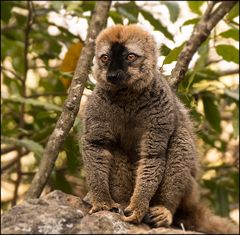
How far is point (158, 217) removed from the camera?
588cm

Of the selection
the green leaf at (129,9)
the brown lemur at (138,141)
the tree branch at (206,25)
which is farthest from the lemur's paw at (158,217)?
the green leaf at (129,9)

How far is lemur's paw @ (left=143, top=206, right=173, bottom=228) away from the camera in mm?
5801

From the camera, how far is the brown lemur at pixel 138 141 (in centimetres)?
612

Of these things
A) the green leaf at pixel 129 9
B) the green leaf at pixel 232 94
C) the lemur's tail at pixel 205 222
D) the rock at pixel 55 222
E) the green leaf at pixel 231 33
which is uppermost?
the green leaf at pixel 231 33

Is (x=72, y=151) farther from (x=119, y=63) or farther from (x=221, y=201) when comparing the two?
(x=221, y=201)

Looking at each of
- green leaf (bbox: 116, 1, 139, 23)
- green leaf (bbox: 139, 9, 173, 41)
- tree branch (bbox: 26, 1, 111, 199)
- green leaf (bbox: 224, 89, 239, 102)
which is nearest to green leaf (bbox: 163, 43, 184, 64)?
tree branch (bbox: 26, 1, 111, 199)

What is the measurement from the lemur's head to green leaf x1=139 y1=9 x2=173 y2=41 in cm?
202

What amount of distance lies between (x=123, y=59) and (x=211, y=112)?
11.3 feet

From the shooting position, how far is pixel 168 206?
20.1 ft

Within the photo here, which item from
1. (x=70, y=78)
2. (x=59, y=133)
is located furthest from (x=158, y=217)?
(x=70, y=78)

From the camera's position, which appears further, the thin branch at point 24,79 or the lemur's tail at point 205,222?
the thin branch at point 24,79

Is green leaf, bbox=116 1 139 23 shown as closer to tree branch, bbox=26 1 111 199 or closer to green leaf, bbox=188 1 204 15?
green leaf, bbox=188 1 204 15

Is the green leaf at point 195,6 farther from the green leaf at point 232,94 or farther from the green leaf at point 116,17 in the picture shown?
the green leaf at point 232,94

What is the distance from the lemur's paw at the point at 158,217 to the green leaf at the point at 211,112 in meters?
3.73
